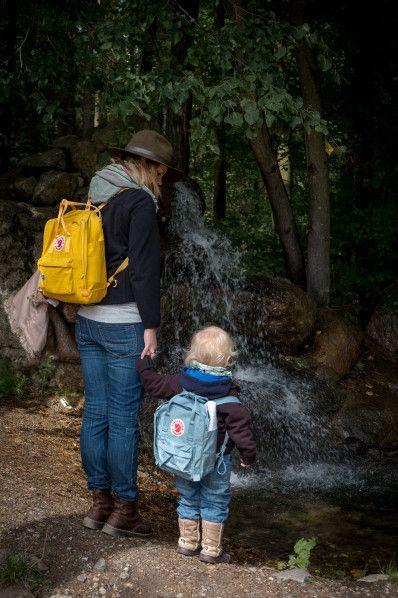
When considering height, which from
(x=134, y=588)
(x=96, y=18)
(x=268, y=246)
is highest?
(x=96, y=18)

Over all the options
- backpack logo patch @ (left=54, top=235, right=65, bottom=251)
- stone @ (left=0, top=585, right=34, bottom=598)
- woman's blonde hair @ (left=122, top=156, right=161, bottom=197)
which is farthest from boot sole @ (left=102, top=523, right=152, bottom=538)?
woman's blonde hair @ (left=122, top=156, right=161, bottom=197)

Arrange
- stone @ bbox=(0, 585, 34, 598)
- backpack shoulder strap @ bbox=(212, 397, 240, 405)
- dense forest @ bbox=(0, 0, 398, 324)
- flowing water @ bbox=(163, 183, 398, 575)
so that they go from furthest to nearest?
dense forest @ bbox=(0, 0, 398, 324), flowing water @ bbox=(163, 183, 398, 575), backpack shoulder strap @ bbox=(212, 397, 240, 405), stone @ bbox=(0, 585, 34, 598)

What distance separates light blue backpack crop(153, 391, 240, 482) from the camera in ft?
11.8

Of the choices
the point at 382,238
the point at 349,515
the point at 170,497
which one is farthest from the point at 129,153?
the point at 382,238

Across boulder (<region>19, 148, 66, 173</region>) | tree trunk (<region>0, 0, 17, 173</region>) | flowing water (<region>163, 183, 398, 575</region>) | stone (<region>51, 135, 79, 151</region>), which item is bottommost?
flowing water (<region>163, 183, 398, 575</region>)

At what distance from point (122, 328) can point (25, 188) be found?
5373mm

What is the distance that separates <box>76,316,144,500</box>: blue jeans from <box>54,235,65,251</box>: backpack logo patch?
0.45m

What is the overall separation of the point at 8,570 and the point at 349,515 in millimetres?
3338

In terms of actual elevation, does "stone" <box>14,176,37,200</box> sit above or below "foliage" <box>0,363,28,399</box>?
above

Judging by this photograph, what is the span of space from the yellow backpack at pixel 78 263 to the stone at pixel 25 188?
5050 mm

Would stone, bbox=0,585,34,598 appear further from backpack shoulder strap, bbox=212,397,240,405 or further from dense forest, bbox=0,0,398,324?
dense forest, bbox=0,0,398,324

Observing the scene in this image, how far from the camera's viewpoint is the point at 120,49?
6.85 m

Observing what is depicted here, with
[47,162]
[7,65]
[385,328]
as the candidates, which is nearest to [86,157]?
[47,162]

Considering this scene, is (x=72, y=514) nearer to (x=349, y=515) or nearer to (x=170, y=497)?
(x=170, y=497)
